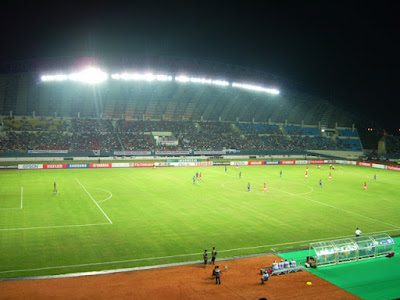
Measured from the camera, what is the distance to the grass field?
70.9ft

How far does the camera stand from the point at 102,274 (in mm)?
18281

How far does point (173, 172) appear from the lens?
61.8 metres

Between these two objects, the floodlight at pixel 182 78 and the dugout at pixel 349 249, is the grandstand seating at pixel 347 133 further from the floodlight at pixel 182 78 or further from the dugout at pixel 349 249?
the dugout at pixel 349 249

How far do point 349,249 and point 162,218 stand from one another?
1549 centimetres

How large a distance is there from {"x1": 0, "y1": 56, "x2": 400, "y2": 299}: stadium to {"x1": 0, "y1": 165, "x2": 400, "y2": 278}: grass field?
153 millimetres

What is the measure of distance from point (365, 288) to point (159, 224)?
16074 millimetres

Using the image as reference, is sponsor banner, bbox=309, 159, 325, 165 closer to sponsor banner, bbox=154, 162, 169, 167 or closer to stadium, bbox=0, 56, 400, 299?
stadium, bbox=0, 56, 400, 299

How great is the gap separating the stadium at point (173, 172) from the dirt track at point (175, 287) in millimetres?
803

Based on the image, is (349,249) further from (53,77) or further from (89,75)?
(53,77)

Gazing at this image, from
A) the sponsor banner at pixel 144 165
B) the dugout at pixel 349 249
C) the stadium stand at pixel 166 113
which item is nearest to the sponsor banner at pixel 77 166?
the sponsor banner at pixel 144 165

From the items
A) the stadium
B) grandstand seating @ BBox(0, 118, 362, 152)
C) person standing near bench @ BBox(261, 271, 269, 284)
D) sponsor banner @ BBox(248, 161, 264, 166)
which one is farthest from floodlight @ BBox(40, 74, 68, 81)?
person standing near bench @ BBox(261, 271, 269, 284)

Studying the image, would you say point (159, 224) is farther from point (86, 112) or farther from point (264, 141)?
point (264, 141)

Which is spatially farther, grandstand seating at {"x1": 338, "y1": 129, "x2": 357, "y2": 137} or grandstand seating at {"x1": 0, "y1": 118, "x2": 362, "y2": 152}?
grandstand seating at {"x1": 338, "y1": 129, "x2": 357, "y2": 137}

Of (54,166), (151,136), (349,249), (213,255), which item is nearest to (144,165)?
(54,166)
